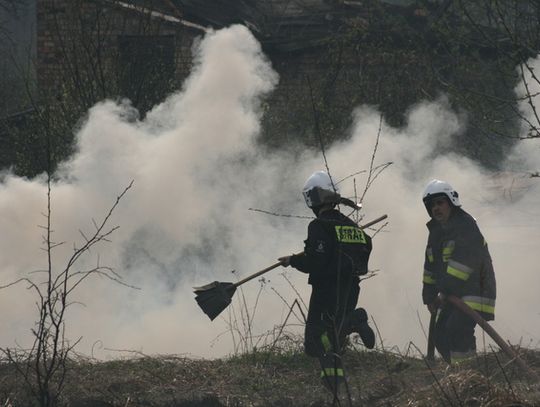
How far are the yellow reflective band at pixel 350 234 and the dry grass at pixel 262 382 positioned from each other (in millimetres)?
774

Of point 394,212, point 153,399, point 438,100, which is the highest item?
point 438,100

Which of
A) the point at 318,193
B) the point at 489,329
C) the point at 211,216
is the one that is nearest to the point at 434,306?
the point at 489,329

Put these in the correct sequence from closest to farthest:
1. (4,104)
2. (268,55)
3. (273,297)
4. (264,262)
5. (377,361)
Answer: (377,361)
(273,297)
(264,262)
(268,55)
(4,104)

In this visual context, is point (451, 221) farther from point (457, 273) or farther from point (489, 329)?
point (489, 329)

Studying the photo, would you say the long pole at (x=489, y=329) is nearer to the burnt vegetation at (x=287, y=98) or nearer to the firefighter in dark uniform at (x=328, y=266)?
the burnt vegetation at (x=287, y=98)

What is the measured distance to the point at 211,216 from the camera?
1190 cm

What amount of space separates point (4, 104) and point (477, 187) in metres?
12.0

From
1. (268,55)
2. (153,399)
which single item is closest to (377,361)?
(153,399)

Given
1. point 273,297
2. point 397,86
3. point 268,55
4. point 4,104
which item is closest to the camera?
point 273,297

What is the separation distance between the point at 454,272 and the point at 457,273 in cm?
2

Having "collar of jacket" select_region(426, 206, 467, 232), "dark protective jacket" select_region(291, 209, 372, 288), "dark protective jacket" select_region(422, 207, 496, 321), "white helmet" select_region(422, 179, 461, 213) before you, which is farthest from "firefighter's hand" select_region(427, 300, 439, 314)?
"dark protective jacket" select_region(291, 209, 372, 288)

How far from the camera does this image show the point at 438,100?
54.2 ft

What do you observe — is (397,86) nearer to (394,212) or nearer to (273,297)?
(394,212)

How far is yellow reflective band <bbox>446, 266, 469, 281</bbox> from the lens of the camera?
8398 mm
